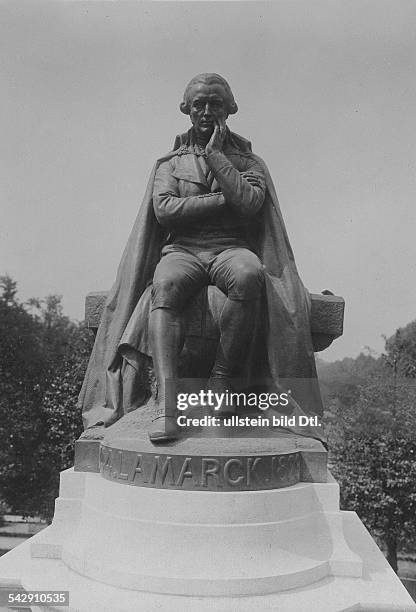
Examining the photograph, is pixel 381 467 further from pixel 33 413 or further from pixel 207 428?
pixel 207 428

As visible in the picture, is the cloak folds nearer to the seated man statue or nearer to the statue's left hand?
the seated man statue

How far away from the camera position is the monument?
3.76 m

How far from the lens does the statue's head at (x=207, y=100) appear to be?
196 inches

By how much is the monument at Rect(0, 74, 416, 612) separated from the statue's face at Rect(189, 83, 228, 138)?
1 cm

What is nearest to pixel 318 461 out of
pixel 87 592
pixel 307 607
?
pixel 307 607

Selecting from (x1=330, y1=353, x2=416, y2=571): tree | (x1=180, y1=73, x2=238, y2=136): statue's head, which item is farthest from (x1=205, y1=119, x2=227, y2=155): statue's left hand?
(x1=330, y1=353, x2=416, y2=571): tree

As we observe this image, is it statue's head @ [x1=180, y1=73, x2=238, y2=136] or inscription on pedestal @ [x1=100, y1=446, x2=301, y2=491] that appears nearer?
inscription on pedestal @ [x1=100, y1=446, x2=301, y2=491]

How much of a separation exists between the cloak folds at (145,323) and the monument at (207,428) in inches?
0.5

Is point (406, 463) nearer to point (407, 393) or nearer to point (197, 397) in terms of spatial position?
point (407, 393)

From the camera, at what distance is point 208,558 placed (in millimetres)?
3748

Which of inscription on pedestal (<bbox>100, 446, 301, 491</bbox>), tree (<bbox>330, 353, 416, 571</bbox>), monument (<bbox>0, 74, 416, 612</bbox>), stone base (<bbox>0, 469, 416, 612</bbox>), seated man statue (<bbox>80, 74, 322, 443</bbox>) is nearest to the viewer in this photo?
stone base (<bbox>0, 469, 416, 612</bbox>)

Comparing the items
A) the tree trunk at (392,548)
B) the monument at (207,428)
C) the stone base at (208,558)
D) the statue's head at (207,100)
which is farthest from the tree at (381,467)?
the statue's head at (207,100)

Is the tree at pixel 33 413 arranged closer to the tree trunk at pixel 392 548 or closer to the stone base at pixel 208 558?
the tree trunk at pixel 392 548

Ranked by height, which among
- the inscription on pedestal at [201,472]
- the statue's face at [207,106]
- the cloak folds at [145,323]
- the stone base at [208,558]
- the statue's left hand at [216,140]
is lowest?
the stone base at [208,558]
